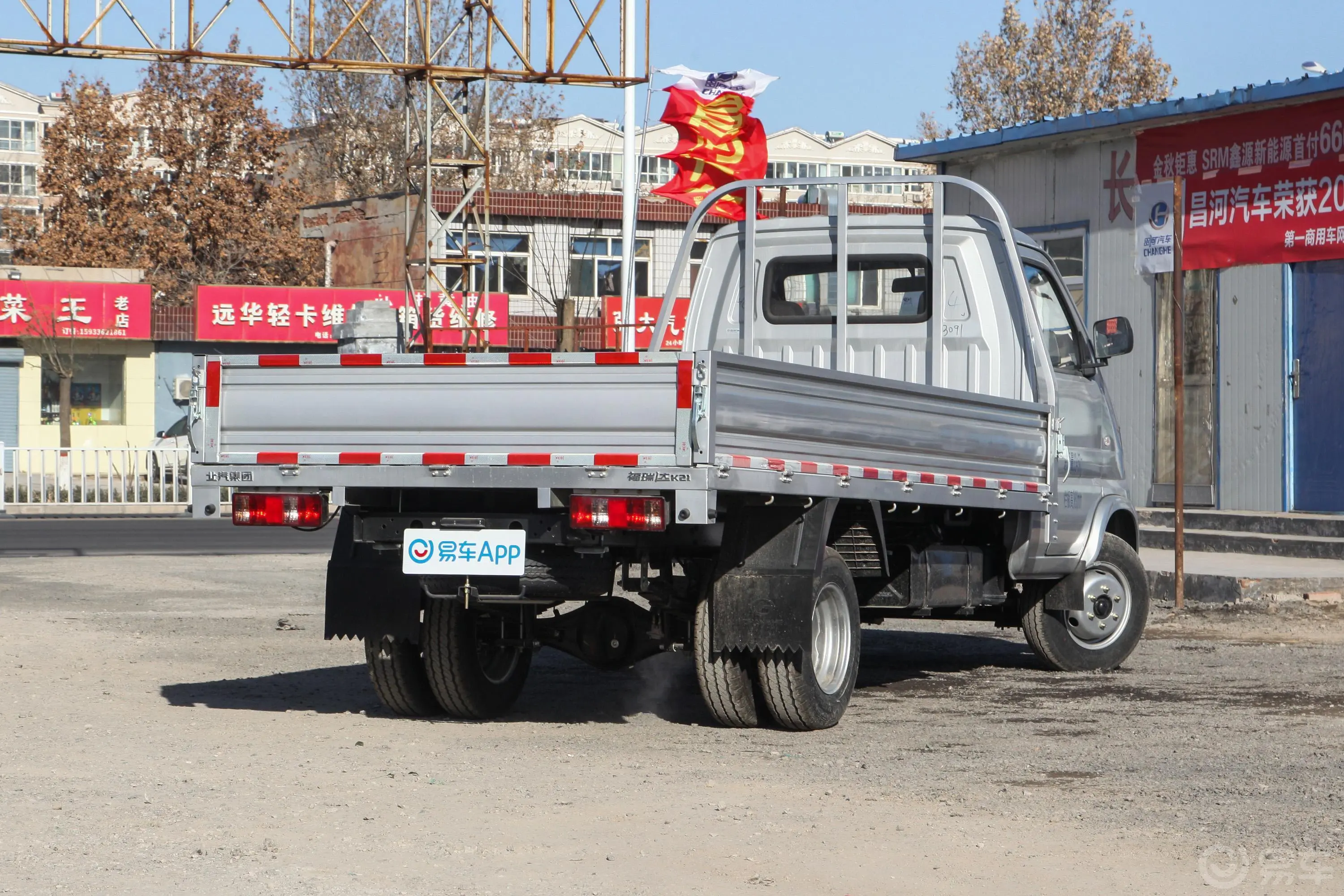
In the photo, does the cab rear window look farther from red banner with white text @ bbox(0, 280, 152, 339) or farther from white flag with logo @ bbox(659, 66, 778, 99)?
red banner with white text @ bbox(0, 280, 152, 339)

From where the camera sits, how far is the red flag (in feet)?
71.7

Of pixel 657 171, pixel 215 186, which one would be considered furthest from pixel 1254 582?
pixel 657 171

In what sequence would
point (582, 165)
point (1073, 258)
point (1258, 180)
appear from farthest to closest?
point (582, 165) < point (1073, 258) < point (1258, 180)

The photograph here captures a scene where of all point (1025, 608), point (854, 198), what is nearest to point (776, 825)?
point (1025, 608)

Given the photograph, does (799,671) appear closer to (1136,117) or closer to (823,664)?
(823,664)

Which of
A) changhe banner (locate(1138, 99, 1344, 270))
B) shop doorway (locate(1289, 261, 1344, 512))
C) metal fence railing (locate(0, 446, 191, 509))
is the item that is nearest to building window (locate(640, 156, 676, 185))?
metal fence railing (locate(0, 446, 191, 509))

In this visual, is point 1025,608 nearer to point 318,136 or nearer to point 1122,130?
point 1122,130

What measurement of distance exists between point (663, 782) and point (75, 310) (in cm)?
3365

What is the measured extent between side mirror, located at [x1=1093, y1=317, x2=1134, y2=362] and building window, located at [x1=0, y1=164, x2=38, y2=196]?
321 ft

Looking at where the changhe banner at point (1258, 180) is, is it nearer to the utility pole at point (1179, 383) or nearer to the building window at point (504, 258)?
the utility pole at point (1179, 383)

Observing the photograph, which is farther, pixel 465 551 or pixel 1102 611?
pixel 1102 611

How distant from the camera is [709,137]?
21.9m

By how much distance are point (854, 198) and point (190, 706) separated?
9333cm

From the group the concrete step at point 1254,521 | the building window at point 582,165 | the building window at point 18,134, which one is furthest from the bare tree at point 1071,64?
the building window at point 18,134
